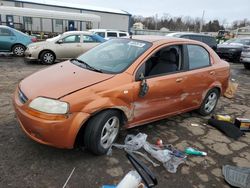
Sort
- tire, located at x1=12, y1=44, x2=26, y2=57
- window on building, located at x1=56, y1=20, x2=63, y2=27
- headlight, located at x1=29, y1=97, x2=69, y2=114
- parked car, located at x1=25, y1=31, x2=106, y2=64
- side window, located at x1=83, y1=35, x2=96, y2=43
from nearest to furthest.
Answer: headlight, located at x1=29, y1=97, x2=69, y2=114 → parked car, located at x1=25, y1=31, x2=106, y2=64 → side window, located at x1=83, y1=35, x2=96, y2=43 → tire, located at x1=12, y1=44, x2=26, y2=57 → window on building, located at x1=56, y1=20, x2=63, y2=27

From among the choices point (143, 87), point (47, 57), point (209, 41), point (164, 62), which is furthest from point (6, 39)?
point (209, 41)

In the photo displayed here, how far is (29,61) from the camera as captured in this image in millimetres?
10844

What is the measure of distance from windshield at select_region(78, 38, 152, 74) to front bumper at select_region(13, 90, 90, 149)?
948mm

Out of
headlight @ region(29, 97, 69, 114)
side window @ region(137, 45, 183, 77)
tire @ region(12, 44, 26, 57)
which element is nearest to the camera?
headlight @ region(29, 97, 69, 114)

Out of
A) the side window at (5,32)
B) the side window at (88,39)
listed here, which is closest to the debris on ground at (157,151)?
the side window at (88,39)

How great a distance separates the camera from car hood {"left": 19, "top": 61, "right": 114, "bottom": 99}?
299cm

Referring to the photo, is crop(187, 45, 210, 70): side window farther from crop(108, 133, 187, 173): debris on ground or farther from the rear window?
the rear window

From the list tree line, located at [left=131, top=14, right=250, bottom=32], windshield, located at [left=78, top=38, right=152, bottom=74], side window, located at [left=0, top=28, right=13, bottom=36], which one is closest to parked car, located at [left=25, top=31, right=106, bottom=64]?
side window, located at [left=0, top=28, right=13, bottom=36]

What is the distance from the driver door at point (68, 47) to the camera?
1066 cm

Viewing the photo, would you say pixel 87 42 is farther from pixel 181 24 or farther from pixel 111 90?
pixel 181 24

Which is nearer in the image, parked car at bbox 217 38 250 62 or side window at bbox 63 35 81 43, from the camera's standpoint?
side window at bbox 63 35 81 43

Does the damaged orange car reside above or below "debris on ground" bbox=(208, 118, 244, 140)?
above

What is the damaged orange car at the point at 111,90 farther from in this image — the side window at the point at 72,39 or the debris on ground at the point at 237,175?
the side window at the point at 72,39

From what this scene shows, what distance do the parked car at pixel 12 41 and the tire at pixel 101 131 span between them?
10.2 meters
